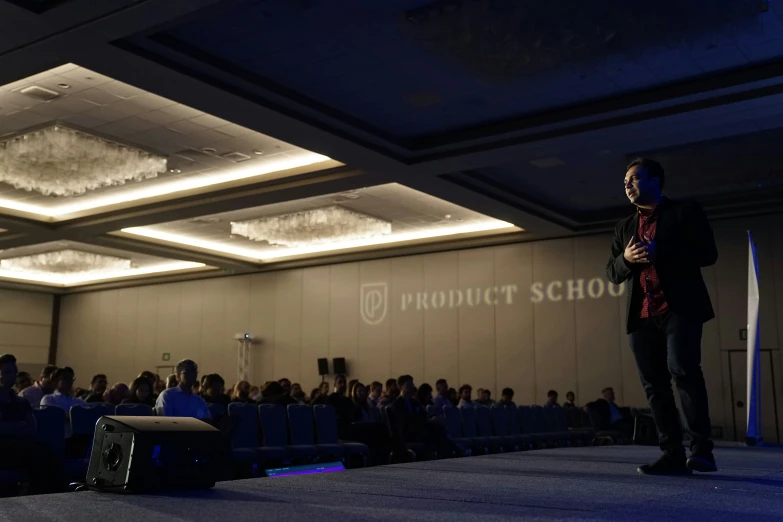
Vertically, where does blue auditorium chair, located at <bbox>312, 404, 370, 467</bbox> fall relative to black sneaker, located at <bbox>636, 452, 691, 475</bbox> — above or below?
below

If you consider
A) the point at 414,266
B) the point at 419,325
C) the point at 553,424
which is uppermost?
the point at 414,266

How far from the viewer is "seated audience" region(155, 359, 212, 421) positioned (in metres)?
6.19

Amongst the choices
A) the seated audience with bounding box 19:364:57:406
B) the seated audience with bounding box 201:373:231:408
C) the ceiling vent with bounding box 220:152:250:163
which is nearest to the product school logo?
the ceiling vent with bounding box 220:152:250:163

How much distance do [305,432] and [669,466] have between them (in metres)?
5.28

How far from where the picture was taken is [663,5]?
6969 mm

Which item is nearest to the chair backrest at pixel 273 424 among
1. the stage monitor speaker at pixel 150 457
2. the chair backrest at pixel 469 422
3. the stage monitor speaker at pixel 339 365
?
the chair backrest at pixel 469 422

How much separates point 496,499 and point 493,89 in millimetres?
7400

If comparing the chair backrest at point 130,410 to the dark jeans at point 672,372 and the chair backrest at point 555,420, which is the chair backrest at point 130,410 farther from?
the chair backrest at point 555,420

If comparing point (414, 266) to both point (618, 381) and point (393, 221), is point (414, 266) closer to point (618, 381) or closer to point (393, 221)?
point (393, 221)

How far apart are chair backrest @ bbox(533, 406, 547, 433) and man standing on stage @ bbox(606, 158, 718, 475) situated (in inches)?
328

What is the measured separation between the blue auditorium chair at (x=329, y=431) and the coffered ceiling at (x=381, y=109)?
12.0 ft

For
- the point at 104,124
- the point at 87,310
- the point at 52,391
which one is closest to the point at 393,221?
the point at 104,124

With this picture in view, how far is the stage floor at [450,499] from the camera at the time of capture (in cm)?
174

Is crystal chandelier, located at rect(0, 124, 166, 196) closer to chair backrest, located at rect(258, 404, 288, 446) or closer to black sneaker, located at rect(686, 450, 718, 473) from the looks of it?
chair backrest, located at rect(258, 404, 288, 446)
